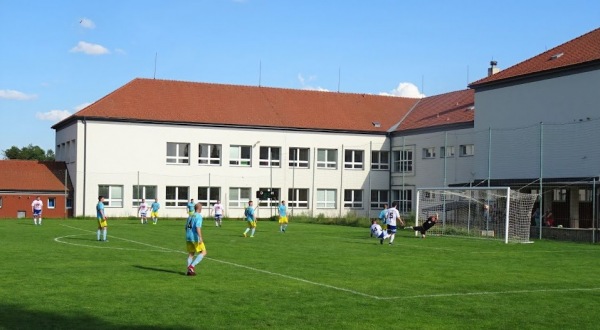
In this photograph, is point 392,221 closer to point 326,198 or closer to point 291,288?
point 291,288

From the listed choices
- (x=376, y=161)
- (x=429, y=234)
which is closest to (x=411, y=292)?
(x=429, y=234)

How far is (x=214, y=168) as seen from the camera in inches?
2699

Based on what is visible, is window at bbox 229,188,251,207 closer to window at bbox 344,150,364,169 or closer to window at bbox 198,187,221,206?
window at bbox 198,187,221,206

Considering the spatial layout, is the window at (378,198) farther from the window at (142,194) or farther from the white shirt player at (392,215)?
the white shirt player at (392,215)

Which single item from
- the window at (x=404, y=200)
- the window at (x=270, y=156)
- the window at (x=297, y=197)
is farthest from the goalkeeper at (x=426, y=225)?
the window at (x=270, y=156)

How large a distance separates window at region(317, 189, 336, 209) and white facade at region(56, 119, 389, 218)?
85 millimetres

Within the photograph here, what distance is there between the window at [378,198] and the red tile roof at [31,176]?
26.0 m

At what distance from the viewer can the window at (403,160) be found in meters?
70.2

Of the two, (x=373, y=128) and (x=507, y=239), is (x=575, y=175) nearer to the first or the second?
(x=507, y=239)

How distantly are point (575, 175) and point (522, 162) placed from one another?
4488 mm

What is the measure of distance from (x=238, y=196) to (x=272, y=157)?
4.53 m

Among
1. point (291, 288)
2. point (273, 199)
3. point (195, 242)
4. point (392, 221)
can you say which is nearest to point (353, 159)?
point (273, 199)

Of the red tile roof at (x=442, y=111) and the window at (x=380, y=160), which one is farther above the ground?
the red tile roof at (x=442, y=111)

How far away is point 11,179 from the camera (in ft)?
217
